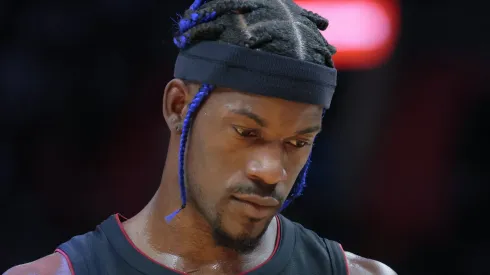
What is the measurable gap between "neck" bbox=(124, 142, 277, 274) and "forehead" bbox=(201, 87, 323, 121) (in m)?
0.23

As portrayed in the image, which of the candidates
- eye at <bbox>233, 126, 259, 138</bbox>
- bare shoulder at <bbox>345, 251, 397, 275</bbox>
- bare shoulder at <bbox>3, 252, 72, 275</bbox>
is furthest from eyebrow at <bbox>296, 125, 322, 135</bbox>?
bare shoulder at <bbox>3, 252, 72, 275</bbox>

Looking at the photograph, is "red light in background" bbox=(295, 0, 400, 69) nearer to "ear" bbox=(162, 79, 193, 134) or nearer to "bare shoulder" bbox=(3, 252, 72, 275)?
"ear" bbox=(162, 79, 193, 134)

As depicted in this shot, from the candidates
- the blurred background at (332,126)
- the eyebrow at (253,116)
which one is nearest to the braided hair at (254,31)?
the eyebrow at (253,116)

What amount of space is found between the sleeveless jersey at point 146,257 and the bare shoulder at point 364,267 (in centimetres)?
3

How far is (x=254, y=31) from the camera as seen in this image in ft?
5.48

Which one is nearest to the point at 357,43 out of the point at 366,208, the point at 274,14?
the point at 366,208

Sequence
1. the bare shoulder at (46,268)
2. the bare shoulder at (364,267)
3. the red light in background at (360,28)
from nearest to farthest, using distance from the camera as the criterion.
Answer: the bare shoulder at (46,268) → the bare shoulder at (364,267) → the red light in background at (360,28)

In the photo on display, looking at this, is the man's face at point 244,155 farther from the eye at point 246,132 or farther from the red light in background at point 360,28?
the red light in background at point 360,28

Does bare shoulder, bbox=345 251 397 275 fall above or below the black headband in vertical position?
below

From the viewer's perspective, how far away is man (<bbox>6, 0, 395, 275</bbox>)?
165cm

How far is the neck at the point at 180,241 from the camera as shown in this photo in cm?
181

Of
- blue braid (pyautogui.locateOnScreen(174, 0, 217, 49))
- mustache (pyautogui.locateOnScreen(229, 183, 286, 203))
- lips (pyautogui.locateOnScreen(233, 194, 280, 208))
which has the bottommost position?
lips (pyautogui.locateOnScreen(233, 194, 280, 208))

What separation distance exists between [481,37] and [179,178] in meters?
2.00

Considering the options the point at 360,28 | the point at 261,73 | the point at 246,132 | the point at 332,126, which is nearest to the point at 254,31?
the point at 261,73
